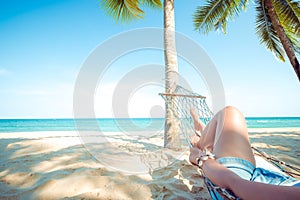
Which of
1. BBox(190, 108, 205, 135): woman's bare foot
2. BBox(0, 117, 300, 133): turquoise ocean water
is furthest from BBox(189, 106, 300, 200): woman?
BBox(0, 117, 300, 133): turquoise ocean water

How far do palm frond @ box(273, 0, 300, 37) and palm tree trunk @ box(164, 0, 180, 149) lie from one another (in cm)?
261

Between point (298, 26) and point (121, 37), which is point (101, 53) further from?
point (298, 26)

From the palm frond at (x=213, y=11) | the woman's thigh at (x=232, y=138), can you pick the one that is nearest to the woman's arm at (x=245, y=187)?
the woman's thigh at (x=232, y=138)

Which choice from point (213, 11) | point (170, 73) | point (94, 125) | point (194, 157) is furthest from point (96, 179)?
point (94, 125)

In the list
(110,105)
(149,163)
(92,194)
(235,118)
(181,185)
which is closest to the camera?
(235,118)

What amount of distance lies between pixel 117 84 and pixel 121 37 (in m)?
0.91

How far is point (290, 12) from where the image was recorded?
10.8ft

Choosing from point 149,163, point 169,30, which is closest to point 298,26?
point 169,30

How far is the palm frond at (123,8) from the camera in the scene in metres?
2.95

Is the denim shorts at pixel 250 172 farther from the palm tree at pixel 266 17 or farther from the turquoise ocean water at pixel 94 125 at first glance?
the turquoise ocean water at pixel 94 125

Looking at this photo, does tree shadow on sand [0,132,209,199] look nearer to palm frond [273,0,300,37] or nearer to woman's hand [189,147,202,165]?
woman's hand [189,147,202,165]

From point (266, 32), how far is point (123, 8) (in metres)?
3.41

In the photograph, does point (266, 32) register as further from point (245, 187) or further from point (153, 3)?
point (245, 187)

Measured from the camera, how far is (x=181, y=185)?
1.16 metres
